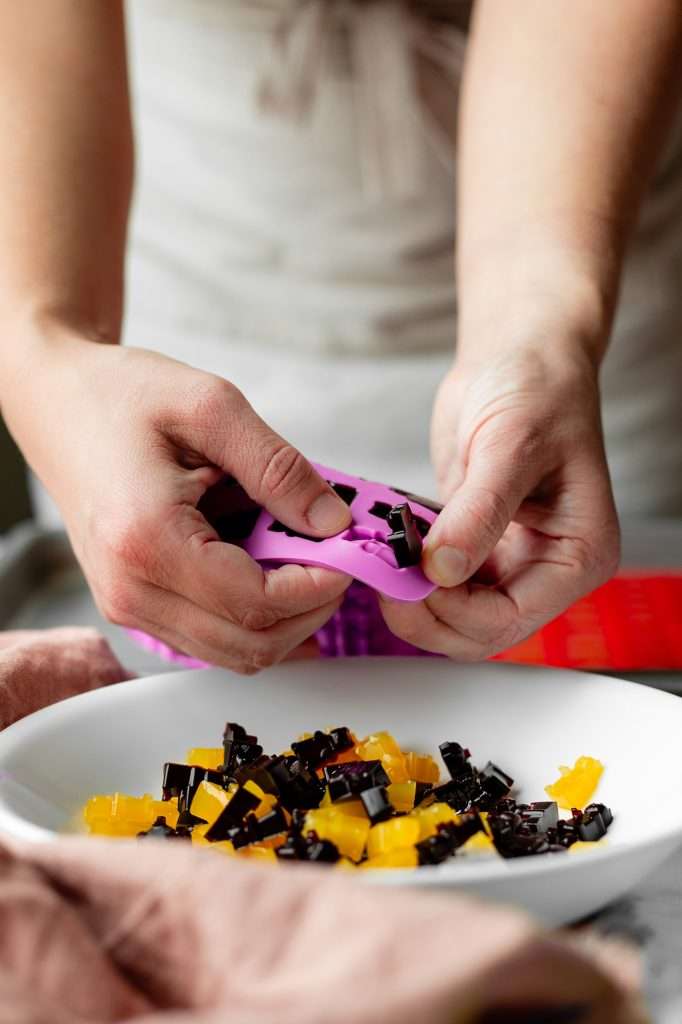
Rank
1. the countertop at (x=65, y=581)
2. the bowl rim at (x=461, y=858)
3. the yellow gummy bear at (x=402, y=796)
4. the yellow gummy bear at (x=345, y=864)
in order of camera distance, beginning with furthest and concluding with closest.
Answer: the countertop at (x=65, y=581) → the yellow gummy bear at (x=402, y=796) → the yellow gummy bear at (x=345, y=864) → the bowl rim at (x=461, y=858)

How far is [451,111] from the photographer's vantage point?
54.4 inches

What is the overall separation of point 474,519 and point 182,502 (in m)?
0.20

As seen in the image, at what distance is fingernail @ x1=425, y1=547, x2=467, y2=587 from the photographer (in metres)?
0.79

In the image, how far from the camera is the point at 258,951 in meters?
0.42

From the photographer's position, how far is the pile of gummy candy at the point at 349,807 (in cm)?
64

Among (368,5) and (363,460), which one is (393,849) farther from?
(368,5)

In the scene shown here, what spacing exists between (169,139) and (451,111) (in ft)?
1.15

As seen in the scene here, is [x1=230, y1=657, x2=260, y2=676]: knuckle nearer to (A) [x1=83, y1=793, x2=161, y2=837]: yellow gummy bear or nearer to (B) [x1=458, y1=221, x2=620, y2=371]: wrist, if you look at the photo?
(A) [x1=83, y1=793, x2=161, y2=837]: yellow gummy bear

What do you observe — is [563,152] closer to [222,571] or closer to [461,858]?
[222,571]

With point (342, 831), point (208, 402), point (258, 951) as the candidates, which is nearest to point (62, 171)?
point (208, 402)

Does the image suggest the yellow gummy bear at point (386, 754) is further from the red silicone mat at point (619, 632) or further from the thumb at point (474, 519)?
the red silicone mat at point (619, 632)

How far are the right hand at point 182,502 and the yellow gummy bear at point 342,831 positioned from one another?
7.2 inches

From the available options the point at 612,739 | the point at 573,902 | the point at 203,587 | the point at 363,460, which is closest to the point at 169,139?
the point at 363,460

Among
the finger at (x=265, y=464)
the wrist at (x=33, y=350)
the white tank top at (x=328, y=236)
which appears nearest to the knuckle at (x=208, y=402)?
the finger at (x=265, y=464)
